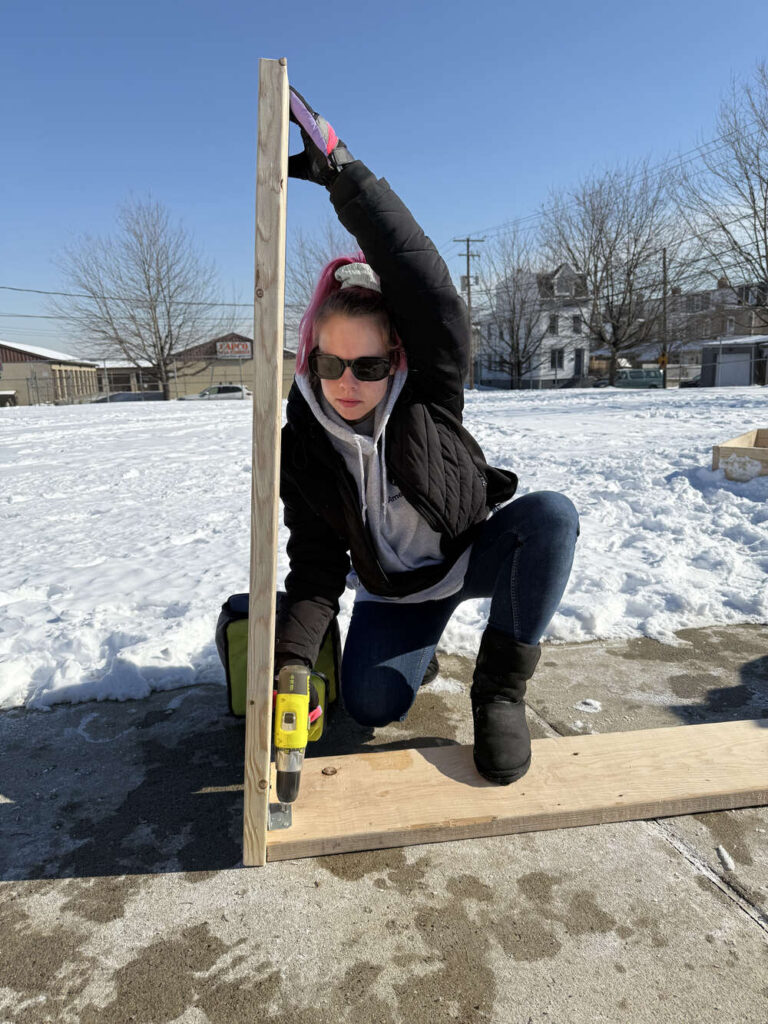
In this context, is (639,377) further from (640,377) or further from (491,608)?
(491,608)

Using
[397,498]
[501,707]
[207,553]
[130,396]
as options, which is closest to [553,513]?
[397,498]

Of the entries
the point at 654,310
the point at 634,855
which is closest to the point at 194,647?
the point at 634,855

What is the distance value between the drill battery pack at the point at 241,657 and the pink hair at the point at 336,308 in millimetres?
740

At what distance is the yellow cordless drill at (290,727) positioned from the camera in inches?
61.4

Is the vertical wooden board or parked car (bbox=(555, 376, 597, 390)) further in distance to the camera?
parked car (bbox=(555, 376, 597, 390))

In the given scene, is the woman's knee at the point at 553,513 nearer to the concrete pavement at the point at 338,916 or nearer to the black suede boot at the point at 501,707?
the black suede boot at the point at 501,707

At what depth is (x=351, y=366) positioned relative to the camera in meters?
1.76

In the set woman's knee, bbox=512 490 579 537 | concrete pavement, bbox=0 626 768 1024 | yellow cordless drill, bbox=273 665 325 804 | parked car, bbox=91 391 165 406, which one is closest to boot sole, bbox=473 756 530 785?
concrete pavement, bbox=0 626 768 1024

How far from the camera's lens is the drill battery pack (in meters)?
2.10

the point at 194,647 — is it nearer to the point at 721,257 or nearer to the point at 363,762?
the point at 363,762

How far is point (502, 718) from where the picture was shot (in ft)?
5.81

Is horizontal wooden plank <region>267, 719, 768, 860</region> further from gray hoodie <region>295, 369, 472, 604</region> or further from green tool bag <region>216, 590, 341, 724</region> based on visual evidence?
gray hoodie <region>295, 369, 472, 604</region>

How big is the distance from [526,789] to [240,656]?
92cm

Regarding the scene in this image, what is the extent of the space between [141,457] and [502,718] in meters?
7.84
